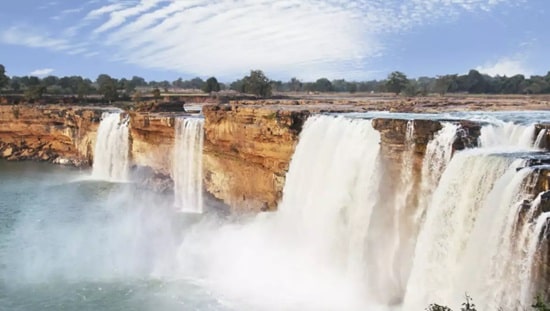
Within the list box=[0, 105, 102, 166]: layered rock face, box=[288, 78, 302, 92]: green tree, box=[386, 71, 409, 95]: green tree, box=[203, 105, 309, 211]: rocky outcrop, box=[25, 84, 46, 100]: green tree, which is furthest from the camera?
box=[288, 78, 302, 92]: green tree

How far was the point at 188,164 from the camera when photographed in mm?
26172

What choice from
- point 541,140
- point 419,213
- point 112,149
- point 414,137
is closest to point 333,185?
point 419,213

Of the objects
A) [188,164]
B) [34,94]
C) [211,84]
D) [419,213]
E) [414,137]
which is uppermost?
[211,84]

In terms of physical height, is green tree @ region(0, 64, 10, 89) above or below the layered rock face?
above

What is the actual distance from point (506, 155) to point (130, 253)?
12684 millimetres

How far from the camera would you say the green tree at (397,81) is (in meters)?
54.7

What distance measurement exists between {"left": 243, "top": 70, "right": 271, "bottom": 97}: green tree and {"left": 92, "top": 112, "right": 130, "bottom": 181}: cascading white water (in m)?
26.6

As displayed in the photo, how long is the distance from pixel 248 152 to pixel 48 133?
72.2 ft

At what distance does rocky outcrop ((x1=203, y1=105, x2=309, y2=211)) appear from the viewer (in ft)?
66.6

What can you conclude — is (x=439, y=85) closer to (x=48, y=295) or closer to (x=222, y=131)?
(x=222, y=131)

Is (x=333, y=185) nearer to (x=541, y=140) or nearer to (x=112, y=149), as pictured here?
(x=541, y=140)

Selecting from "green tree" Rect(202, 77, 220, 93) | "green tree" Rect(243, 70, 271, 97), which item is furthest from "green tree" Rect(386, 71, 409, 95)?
"green tree" Rect(202, 77, 220, 93)

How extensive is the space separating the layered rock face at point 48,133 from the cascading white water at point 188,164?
34.7 feet

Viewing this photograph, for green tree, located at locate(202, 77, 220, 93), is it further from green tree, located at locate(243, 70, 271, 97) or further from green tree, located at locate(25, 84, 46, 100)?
green tree, located at locate(25, 84, 46, 100)
